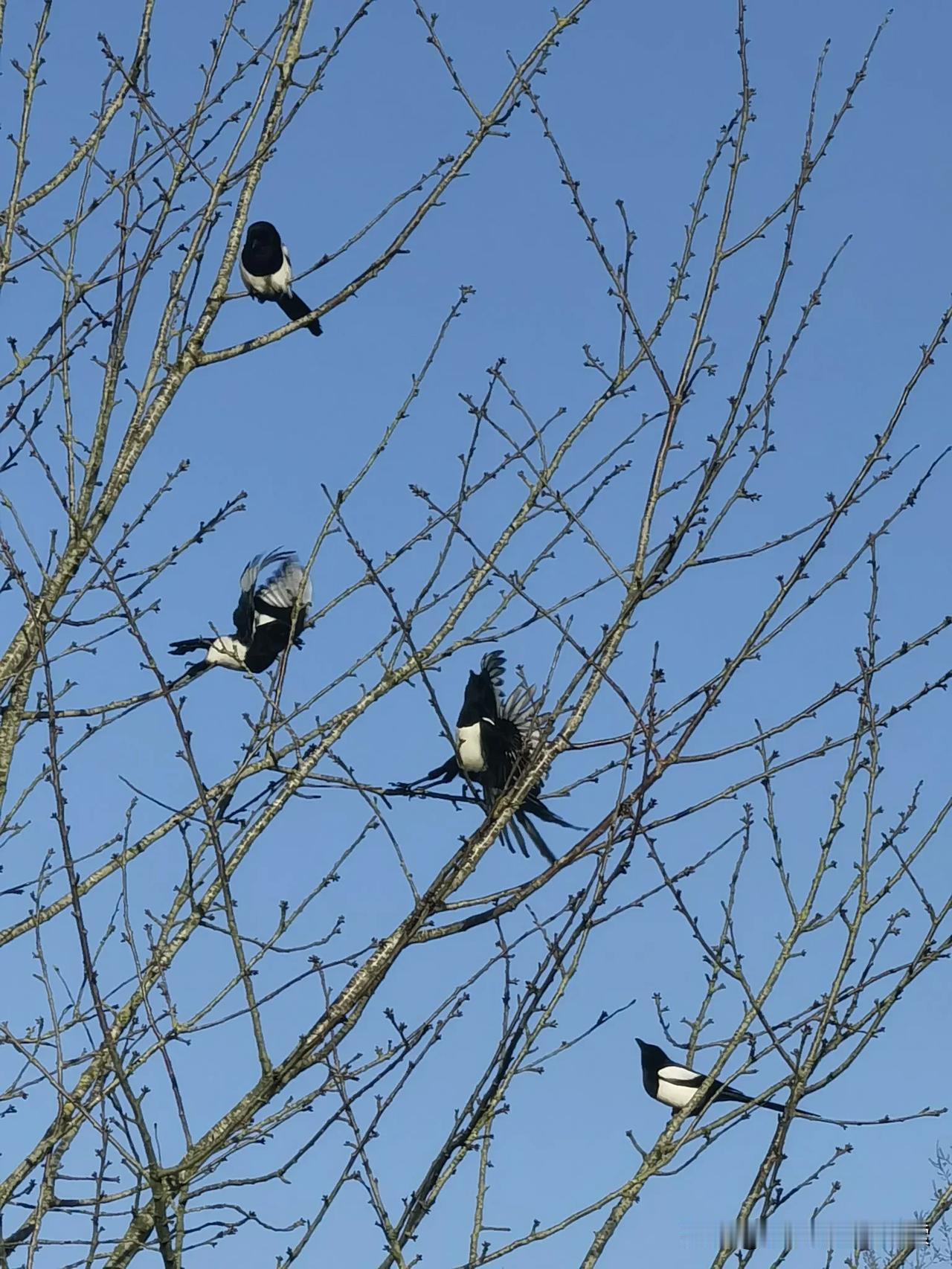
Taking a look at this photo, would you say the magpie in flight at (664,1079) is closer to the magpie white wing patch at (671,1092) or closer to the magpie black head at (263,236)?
the magpie white wing patch at (671,1092)

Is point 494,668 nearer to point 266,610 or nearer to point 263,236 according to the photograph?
point 266,610

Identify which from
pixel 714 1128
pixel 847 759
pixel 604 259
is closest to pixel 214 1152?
pixel 714 1128

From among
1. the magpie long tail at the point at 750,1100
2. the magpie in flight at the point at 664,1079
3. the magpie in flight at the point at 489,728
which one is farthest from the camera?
the magpie in flight at the point at 664,1079

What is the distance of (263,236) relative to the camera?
7531mm

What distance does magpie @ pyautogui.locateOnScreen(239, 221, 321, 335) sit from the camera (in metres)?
7.00

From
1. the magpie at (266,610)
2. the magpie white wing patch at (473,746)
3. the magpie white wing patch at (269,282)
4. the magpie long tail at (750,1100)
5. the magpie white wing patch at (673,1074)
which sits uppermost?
the magpie white wing patch at (269,282)

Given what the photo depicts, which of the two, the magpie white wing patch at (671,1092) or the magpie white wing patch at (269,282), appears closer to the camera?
the magpie white wing patch at (671,1092)

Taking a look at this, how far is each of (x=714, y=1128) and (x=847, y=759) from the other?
2.59 ft

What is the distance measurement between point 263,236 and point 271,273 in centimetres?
55

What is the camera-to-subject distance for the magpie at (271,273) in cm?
700

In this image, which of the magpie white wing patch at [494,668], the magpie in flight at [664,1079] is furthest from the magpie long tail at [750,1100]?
the magpie white wing patch at [494,668]

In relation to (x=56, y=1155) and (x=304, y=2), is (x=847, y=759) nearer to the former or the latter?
(x=56, y=1155)

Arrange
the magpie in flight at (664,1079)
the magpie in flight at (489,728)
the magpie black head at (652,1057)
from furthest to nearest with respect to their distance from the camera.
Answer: the magpie black head at (652,1057), the magpie in flight at (664,1079), the magpie in flight at (489,728)

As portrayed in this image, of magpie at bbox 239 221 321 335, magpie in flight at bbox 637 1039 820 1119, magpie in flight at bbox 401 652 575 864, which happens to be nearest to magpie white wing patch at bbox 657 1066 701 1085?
magpie in flight at bbox 637 1039 820 1119
